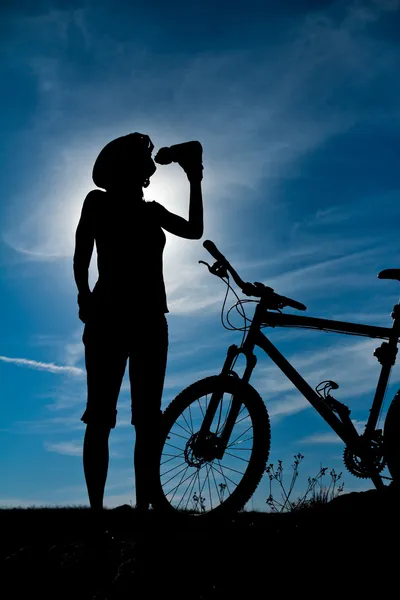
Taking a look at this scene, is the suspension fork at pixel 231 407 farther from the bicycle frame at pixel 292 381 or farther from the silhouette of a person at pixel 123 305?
the silhouette of a person at pixel 123 305

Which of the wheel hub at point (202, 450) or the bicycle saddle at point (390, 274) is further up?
the bicycle saddle at point (390, 274)

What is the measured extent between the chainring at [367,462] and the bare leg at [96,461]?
202 cm

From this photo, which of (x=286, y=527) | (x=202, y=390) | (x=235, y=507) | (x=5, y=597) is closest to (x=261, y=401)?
(x=202, y=390)

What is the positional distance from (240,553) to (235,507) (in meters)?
1.57

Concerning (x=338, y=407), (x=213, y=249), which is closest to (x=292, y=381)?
(x=338, y=407)

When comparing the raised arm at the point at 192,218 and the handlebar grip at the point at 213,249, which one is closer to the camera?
the raised arm at the point at 192,218

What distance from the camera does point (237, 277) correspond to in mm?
4930

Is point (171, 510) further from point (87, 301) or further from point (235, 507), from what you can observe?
point (87, 301)

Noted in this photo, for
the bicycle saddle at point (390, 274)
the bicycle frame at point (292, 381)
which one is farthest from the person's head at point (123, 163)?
the bicycle saddle at point (390, 274)

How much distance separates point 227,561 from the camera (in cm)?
283

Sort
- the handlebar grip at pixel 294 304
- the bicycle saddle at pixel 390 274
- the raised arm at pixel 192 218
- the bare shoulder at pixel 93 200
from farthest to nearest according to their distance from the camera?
the bicycle saddle at pixel 390 274 → the handlebar grip at pixel 294 304 → the raised arm at pixel 192 218 → the bare shoulder at pixel 93 200

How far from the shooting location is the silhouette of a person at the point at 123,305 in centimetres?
411

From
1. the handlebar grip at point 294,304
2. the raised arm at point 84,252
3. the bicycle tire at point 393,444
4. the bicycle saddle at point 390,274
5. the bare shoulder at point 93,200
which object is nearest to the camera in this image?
the raised arm at point 84,252

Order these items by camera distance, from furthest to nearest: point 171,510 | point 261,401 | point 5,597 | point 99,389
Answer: point 261,401, point 171,510, point 99,389, point 5,597
